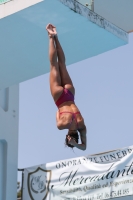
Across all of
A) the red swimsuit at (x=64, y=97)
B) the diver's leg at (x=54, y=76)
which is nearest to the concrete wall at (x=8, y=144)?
the diver's leg at (x=54, y=76)

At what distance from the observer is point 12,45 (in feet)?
37.0

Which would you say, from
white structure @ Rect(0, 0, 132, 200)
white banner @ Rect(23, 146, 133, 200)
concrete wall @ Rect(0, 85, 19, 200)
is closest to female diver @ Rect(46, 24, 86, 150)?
white structure @ Rect(0, 0, 132, 200)

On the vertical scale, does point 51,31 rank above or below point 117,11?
below

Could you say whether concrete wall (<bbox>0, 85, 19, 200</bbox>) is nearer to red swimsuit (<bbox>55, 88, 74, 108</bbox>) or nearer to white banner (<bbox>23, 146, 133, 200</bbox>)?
white banner (<bbox>23, 146, 133, 200</bbox>)

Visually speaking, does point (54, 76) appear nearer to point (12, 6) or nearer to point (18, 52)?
point (12, 6)

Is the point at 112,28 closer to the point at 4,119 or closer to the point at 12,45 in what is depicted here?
the point at 12,45

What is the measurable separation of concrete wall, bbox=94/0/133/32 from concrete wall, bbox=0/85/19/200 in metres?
2.88

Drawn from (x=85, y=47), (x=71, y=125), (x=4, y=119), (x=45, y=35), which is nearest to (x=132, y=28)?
(x=85, y=47)

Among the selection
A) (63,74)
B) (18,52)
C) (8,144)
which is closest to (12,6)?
(18,52)

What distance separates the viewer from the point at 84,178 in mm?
12250

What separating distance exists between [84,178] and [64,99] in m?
5.01

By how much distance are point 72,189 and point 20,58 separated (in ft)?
9.82

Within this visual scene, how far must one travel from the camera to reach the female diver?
7.23 m

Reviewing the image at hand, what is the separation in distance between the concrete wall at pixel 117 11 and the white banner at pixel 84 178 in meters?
2.99
